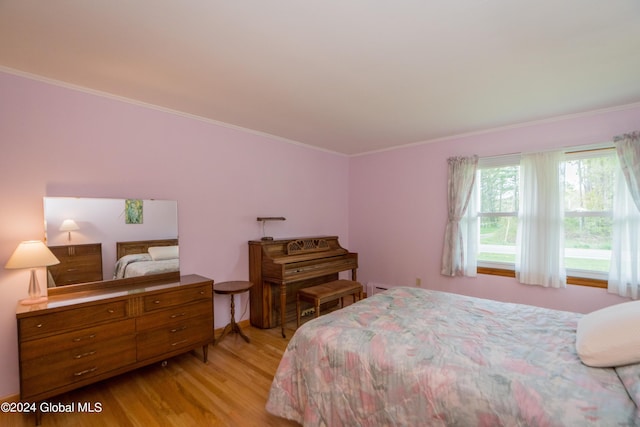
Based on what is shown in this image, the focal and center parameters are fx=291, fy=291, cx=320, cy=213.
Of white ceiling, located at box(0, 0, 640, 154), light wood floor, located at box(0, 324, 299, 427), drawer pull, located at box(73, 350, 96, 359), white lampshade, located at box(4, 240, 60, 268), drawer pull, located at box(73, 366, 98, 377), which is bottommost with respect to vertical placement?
light wood floor, located at box(0, 324, 299, 427)

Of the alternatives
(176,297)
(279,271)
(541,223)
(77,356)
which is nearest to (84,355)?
(77,356)

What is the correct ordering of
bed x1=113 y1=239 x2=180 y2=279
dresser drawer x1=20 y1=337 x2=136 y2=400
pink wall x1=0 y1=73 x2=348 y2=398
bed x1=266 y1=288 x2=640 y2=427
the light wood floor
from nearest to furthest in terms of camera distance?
bed x1=266 y1=288 x2=640 y2=427 → dresser drawer x1=20 y1=337 x2=136 y2=400 → the light wood floor → pink wall x1=0 y1=73 x2=348 y2=398 → bed x1=113 y1=239 x2=180 y2=279

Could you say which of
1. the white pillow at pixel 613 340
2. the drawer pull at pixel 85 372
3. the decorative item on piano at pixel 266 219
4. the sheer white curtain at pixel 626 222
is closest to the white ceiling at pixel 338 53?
the sheer white curtain at pixel 626 222

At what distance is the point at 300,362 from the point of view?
5.98 ft

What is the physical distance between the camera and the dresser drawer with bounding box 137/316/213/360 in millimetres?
2330

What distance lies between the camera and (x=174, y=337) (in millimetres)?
2490

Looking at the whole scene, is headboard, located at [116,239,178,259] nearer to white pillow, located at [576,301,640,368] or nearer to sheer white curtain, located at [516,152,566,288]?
white pillow, located at [576,301,640,368]

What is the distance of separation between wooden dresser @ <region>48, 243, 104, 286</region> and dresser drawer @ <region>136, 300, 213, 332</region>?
577mm

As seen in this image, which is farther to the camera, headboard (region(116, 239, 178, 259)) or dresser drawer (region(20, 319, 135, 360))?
headboard (region(116, 239, 178, 259))

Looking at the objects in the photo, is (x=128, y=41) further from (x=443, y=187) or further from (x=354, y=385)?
(x=443, y=187)

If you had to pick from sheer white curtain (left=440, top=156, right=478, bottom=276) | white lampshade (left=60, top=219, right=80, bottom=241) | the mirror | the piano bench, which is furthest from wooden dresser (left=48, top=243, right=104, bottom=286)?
sheer white curtain (left=440, top=156, right=478, bottom=276)

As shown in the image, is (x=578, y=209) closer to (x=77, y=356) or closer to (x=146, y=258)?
(x=146, y=258)

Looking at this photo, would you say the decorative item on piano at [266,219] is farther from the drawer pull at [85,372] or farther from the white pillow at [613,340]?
the white pillow at [613,340]

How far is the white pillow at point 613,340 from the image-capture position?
1.29 meters
